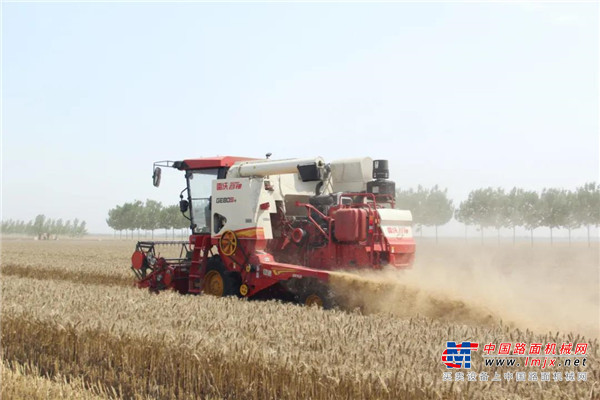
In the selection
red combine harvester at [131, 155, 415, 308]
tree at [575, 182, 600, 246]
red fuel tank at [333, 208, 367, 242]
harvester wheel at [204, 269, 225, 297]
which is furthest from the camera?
tree at [575, 182, 600, 246]

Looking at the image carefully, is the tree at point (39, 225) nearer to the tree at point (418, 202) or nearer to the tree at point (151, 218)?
the tree at point (151, 218)

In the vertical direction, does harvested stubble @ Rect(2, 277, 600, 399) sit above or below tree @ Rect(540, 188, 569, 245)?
below

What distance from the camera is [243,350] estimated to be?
5.38 meters

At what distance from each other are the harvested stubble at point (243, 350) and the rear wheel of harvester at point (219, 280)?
276 centimetres

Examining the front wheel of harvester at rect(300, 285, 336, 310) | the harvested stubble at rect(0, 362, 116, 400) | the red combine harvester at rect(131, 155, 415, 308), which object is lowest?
the harvested stubble at rect(0, 362, 116, 400)

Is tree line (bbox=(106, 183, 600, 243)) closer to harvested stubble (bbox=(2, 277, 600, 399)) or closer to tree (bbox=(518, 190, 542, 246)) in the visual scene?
tree (bbox=(518, 190, 542, 246))

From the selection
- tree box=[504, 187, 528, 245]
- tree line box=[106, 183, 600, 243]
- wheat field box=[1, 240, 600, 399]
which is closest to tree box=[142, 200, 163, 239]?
tree line box=[106, 183, 600, 243]

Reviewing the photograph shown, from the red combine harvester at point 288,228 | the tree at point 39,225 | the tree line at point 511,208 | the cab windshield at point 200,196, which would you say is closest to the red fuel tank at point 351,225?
the red combine harvester at point 288,228

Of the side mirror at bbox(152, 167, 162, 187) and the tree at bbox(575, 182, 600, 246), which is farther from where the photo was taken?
the tree at bbox(575, 182, 600, 246)

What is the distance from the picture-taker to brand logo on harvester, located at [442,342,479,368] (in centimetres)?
489

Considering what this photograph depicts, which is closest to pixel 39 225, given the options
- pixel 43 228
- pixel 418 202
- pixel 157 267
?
pixel 43 228

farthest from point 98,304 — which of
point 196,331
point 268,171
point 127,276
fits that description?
point 127,276

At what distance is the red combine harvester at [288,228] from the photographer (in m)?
10.0

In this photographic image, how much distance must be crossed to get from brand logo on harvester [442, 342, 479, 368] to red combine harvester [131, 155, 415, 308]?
4.18 m
